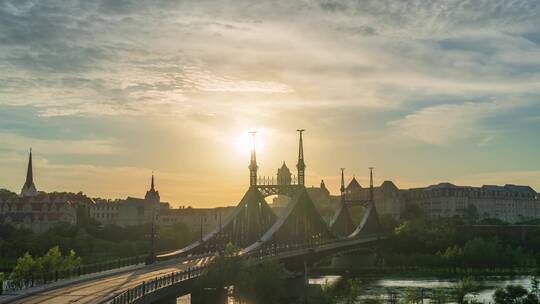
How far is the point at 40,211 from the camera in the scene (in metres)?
176

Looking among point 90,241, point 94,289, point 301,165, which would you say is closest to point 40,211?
point 90,241

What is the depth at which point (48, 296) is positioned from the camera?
50.7 m

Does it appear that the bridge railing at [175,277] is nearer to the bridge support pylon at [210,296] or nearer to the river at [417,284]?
the bridge support pylon at [210,296]

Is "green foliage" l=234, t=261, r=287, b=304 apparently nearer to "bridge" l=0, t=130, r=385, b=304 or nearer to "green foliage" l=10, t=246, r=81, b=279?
"bridge" l=0, t=130, r=385, b=304

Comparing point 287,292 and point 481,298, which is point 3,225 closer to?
point 287,292

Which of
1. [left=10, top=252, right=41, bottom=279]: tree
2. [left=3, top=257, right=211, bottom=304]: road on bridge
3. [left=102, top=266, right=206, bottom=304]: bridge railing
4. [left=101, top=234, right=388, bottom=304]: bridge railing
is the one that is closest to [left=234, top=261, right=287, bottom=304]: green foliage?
[left=101, top=234, right=388, bottom=304]: bridge railing

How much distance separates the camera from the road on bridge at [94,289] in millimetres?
48250

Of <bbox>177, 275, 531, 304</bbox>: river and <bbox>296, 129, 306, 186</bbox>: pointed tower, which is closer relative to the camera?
<bbox>177, 275, 531, 304</bbox>: river

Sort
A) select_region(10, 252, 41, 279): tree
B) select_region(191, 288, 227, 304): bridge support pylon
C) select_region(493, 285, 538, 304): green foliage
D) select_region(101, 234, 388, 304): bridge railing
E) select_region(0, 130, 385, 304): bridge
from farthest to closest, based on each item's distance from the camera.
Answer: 1. select_region(10, 252, 41, 279): tree
2. select_region(191, 288, 227, 304): bridge support pylon
3. select_region(493, 285, 538, 304): green foliage
4. select_region(0, 130, 385, 304): bridge
5. select_region(101, 234, 388, 304): bridge railing

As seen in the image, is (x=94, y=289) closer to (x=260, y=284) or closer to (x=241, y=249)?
(x=260, y=284)

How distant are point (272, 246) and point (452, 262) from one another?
4535cm

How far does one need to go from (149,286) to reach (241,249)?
3748 centimetres

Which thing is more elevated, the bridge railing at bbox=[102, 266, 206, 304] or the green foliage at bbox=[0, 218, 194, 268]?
the green foliage at bbox=[0, 218, 194, 268]

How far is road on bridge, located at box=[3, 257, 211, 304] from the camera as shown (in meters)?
48.2
